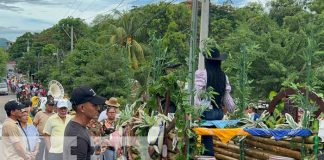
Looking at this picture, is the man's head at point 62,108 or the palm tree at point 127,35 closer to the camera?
the man's head at point 62,108

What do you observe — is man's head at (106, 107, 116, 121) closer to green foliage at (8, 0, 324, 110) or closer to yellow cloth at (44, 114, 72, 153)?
green foliage at (8, 0, 324, 110)

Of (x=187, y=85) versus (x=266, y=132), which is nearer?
(x=266, y=132)

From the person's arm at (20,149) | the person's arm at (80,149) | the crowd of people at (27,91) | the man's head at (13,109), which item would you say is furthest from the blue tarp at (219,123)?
the crowd of people at (27,91)

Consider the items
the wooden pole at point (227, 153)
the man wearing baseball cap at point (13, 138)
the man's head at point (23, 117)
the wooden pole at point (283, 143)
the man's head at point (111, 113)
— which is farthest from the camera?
the man's head at point (111, 113)

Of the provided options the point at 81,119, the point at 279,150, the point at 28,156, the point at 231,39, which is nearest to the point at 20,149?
the point at 28,156

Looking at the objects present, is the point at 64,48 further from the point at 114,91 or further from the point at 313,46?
the point at 313,46

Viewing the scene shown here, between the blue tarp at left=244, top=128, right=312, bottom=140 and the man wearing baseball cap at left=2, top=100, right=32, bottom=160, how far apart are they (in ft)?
11.7

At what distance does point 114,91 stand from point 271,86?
910 centimetres

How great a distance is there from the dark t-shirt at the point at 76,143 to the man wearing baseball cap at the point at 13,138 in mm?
3083

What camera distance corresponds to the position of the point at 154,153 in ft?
16.9

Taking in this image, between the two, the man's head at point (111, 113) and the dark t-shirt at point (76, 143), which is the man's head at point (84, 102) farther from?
the man's head at point (111, 113)

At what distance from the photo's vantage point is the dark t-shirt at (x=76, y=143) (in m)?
4.00

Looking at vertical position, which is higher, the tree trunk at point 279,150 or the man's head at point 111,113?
the man's head at point 111,113

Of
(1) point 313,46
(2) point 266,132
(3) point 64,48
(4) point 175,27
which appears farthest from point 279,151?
(3) point 64,48
